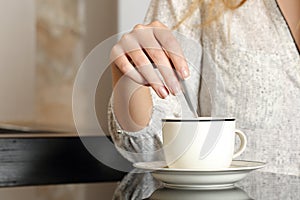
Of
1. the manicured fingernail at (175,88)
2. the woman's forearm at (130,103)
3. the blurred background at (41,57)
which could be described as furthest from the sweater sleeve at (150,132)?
the blurred background at (41,57)

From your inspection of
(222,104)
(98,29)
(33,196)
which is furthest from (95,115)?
(98,29)

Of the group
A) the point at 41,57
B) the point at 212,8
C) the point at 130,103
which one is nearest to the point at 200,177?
the point at 130,103

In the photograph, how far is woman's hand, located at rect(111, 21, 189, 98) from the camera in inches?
30.4

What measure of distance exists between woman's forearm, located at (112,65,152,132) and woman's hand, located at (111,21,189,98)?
0.04 m

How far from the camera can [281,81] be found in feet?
3.95

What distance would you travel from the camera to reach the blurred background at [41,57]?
1860 millimetres

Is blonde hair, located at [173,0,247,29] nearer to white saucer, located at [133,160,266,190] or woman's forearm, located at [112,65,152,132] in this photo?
woman's forearm, located at [112,65,152,132]

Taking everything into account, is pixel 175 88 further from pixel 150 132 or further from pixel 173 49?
pixel 150 132

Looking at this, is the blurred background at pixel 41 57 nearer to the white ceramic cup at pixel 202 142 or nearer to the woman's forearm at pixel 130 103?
the woman's forearm at pixel 130 103

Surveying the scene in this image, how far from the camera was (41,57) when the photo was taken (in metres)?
1.96

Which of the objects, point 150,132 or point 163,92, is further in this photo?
point 150,132

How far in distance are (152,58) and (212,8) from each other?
53 centimetres

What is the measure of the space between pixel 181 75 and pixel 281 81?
482 mm

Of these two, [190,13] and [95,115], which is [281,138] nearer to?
[190,13]
